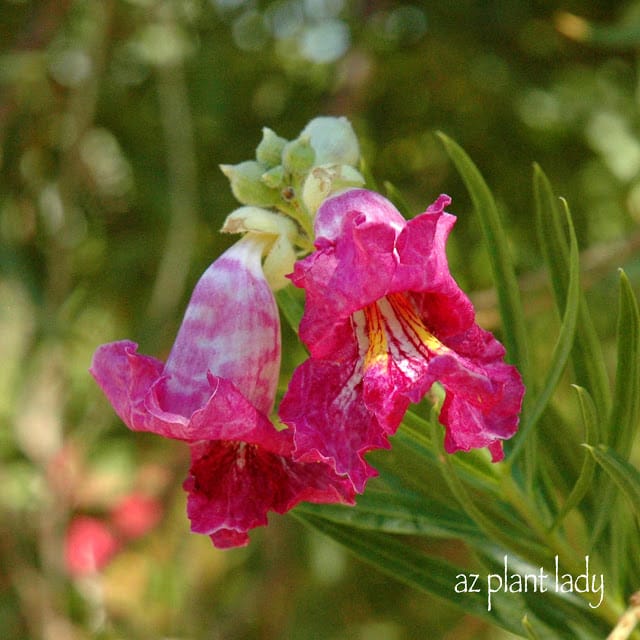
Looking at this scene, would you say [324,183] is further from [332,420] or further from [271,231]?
[332,420]

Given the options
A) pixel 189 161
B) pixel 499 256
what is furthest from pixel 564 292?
pixel 189 161

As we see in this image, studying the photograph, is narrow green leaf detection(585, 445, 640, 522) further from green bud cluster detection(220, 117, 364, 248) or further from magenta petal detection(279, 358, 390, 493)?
green bud cluster detection(220, 117, 364, 248)

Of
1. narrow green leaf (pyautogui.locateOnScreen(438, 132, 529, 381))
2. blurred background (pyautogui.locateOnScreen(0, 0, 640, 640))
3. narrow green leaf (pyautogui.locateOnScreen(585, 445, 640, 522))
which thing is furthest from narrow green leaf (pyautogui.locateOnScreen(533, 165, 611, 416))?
blurred background (pyautogui.locateOnScreen(0, 0, 640, 640))

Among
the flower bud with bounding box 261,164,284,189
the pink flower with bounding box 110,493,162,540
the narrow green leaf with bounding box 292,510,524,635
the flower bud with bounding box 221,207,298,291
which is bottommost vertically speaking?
the pink flower with bounding box 110,493,162,540

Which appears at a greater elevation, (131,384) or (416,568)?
(131,384)

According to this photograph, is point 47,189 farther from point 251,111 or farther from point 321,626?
point 321,626
